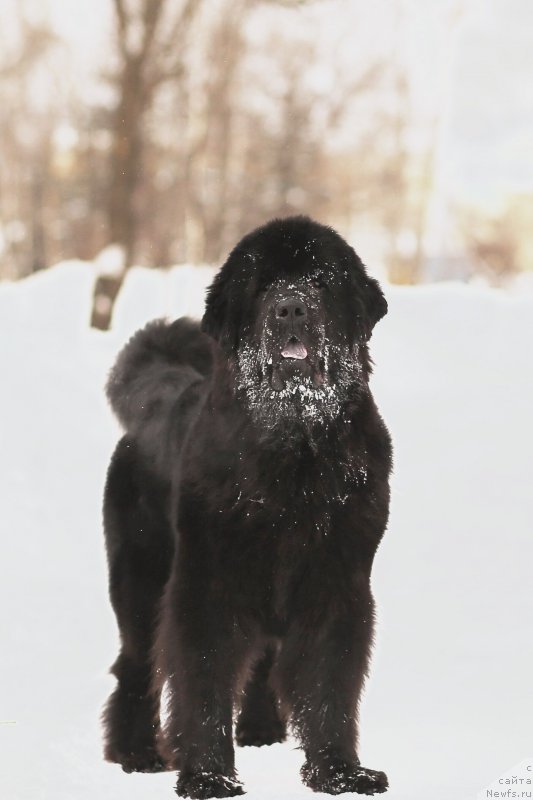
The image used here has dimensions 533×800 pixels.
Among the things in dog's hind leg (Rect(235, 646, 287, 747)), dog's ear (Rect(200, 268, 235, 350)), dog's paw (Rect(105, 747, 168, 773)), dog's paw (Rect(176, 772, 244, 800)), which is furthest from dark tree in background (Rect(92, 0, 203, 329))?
dog's paw (Rect(176, 772, 244, 800))

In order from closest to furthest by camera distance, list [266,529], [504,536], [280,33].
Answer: [266,529], [504,536], [280,33]

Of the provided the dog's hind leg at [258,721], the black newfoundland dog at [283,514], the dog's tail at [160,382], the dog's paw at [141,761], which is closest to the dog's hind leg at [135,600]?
the dog's paw at [141,761]

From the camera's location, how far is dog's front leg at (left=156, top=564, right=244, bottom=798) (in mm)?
3875

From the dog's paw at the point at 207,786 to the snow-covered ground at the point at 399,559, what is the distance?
11 centimetres

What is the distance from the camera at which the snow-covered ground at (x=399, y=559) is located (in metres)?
4.67

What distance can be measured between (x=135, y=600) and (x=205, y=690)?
0.93 metres

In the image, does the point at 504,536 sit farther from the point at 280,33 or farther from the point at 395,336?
the point at 280,33

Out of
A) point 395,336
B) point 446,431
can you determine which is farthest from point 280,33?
point 446,431

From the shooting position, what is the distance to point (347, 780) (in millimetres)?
3867

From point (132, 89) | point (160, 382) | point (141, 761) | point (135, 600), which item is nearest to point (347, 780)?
point (141, 761)

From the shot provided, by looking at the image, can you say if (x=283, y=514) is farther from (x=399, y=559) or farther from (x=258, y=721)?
(x=399, y=559)

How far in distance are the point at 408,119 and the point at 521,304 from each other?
11.8 meters

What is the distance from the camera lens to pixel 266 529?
385 centimetres

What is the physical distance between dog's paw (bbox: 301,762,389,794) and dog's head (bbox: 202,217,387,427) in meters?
1.27
